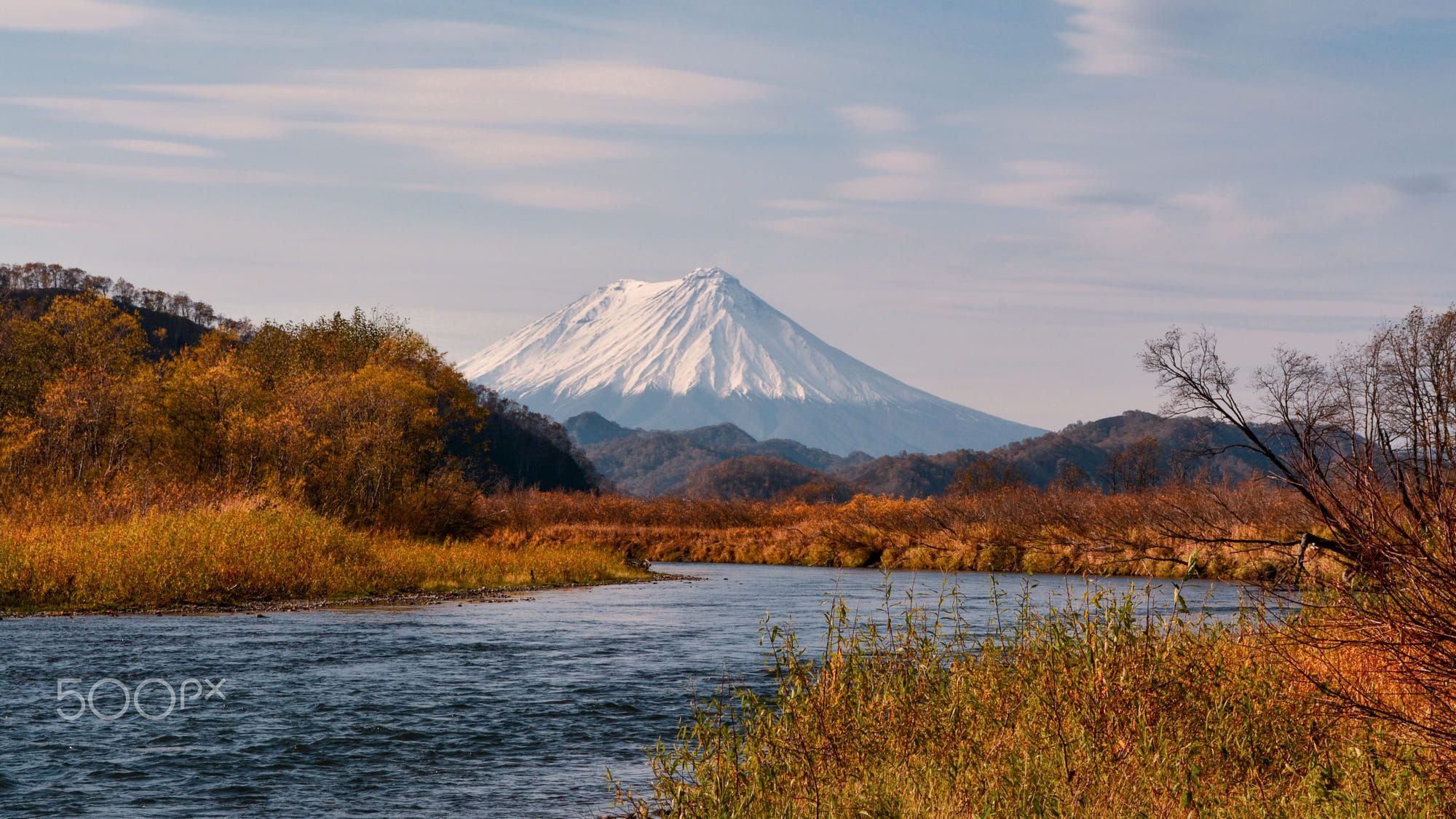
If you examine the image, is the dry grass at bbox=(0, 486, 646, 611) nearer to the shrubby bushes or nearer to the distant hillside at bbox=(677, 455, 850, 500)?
the shrubby bushes

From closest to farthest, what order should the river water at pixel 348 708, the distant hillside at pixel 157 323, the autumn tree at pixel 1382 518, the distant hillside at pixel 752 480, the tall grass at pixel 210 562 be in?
the autumn tree at pixel 1382 518
the river water at pixel 348 708
the tall grass at pixel 210 562
the distant hillside at pixel 157 323
the distant hillside at pixel 752 480

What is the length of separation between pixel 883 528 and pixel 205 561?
38048mm

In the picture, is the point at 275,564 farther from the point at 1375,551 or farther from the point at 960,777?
the point at 1375,551

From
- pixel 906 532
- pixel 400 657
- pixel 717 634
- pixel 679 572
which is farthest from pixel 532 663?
pixel 906 532

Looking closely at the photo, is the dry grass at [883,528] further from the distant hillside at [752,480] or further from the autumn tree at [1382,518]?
the distant hillside at [752,480]

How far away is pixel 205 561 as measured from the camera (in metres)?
28.2

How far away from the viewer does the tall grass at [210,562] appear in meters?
25.7

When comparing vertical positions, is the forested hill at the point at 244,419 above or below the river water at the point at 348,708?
above

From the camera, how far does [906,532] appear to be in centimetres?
5828

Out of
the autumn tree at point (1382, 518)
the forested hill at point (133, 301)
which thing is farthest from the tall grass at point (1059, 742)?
the forested hill at point (133, 301)

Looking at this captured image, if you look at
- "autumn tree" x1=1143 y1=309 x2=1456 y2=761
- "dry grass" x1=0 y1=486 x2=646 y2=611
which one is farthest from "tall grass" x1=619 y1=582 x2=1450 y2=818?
"dry grass" x1=0 y1=486 x2=646 y2=611

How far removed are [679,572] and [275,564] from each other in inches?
909

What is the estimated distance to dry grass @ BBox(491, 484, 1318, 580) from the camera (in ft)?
149

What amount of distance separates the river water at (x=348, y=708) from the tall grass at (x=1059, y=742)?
1.03 metres
